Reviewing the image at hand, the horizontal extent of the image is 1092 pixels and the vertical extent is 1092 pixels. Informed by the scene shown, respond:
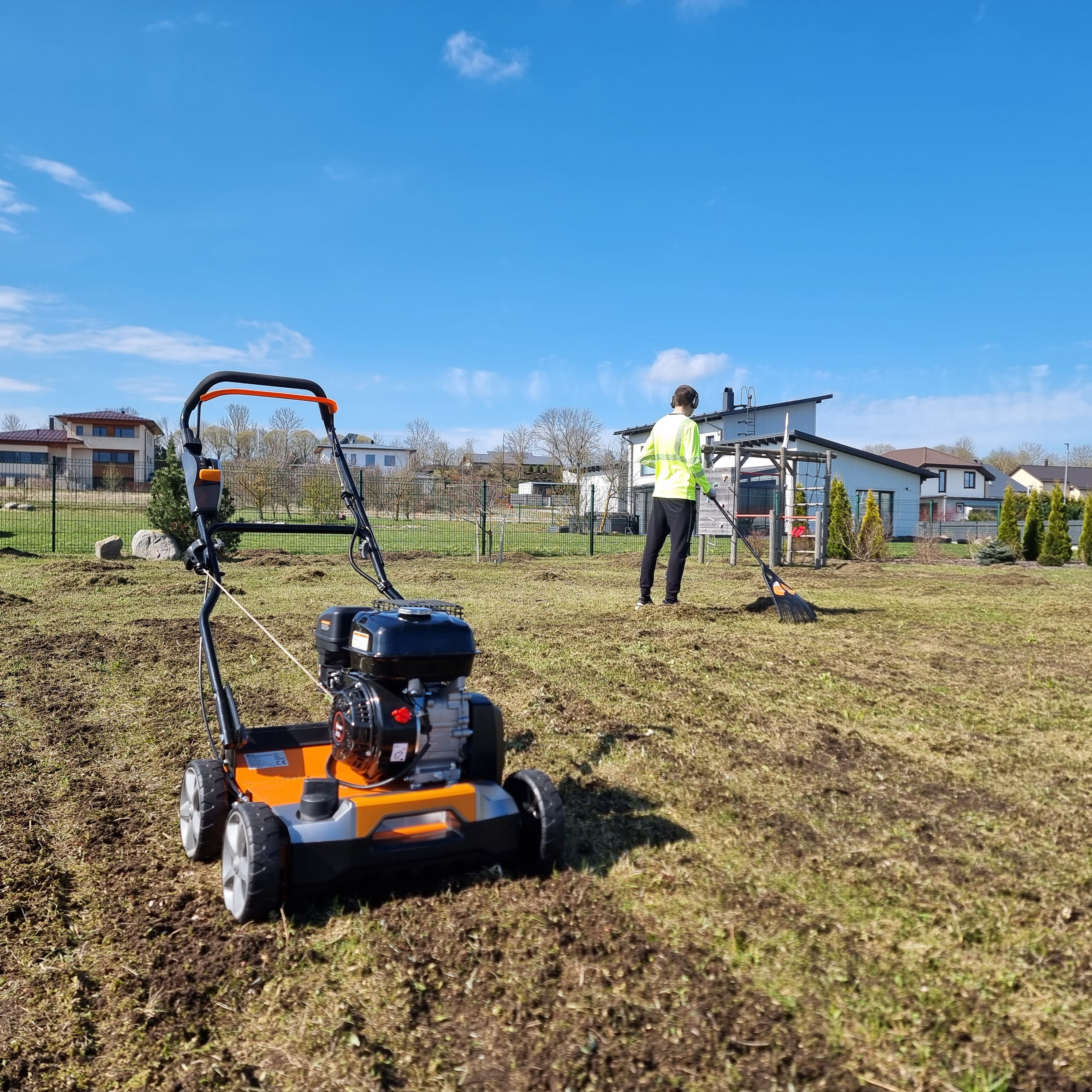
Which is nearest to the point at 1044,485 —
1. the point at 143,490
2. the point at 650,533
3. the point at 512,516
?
the point at 512,516

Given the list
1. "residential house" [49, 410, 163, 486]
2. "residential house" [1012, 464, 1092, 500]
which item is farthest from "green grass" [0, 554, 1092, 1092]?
"residential house" [1012, 464, 1092, 500]

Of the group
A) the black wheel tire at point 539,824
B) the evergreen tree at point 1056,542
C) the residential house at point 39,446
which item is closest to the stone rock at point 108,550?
the black wheel tire at point 539,824

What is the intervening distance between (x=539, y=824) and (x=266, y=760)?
116cm

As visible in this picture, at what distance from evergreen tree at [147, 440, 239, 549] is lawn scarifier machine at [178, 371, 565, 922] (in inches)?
472

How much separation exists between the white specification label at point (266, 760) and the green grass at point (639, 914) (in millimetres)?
387

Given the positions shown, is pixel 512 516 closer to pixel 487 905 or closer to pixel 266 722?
pixel 266 722

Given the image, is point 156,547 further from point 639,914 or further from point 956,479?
point 956,479

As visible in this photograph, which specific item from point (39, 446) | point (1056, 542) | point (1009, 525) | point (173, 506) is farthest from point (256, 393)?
point (39, 446)

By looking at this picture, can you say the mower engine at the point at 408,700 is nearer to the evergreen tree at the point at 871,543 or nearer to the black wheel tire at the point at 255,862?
the black wheel tire at the point at 255,862

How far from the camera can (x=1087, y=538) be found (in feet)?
65.5

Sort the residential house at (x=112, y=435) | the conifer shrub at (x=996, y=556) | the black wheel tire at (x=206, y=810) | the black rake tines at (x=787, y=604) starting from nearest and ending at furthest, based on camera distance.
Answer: the black wheel tire at (x=206, y=810) → the black rake tines at (x=787, y=604) → the conifer shrub at (x=996, y=556) → the residential house at (x=112, y=435)

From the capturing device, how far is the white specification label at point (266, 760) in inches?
128

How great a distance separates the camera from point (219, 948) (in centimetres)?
246

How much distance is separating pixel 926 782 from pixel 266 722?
3263 mm
